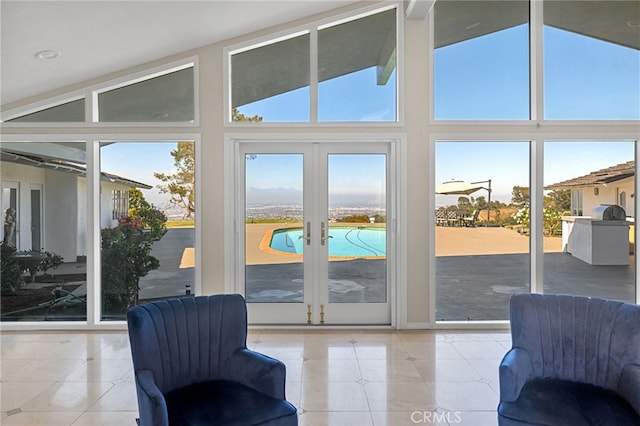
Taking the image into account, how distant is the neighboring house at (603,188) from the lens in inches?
182

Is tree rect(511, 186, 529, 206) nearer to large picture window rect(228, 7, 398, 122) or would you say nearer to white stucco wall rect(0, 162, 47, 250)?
large picture window rect(228, 7, 398, 122)

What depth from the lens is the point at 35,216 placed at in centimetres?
468

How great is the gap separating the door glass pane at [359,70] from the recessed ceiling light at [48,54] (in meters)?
2.54

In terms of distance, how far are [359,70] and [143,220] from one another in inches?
117

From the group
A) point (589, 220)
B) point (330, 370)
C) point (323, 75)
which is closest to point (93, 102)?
point (323, 75)

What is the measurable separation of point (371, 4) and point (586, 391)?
4114 millimetres

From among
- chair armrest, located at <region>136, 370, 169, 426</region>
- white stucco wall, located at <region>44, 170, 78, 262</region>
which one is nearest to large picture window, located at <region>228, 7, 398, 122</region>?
Answer: white stucco wall, located at <region>44, 170, 78, 262</region>

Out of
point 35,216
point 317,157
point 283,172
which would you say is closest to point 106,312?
point 35,216

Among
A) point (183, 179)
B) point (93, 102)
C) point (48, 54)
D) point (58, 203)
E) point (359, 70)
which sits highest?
point (359, 70)

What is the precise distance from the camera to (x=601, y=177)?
4.67m

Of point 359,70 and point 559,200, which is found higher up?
point 359,70

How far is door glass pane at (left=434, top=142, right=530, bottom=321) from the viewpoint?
4602mm

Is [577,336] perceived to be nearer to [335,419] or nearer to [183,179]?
[335,419]

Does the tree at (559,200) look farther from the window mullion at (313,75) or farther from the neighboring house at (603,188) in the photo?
the window mullion at (313,75)
